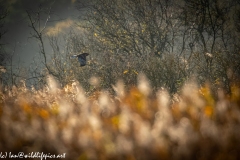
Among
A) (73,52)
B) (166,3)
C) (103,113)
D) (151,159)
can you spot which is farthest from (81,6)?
(151,159)

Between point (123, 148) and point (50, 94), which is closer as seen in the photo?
point (123, 148)

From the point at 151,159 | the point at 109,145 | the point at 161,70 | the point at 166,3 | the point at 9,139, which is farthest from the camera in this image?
the point at 166,3

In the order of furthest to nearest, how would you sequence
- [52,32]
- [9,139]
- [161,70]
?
1. [52,32]
2. [161,70]
3. [9,139]

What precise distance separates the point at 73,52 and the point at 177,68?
10.6m

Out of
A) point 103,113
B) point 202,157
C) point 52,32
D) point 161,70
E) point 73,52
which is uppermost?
point 52,32

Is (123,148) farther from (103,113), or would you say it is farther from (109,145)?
(103,113)

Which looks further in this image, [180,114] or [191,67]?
[191,67]

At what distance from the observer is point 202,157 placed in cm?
216

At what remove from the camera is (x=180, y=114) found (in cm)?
354

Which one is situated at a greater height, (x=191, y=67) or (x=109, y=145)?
(x=191, y=67)

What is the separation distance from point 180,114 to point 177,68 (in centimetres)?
446

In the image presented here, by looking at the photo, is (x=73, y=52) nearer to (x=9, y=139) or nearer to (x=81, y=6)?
(x=81, y=6)

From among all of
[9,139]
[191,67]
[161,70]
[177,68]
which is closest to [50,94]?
[9,139]

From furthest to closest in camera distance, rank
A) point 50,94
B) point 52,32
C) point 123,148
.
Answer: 1. point 52,32
2. point 50,94
3. point 123,148
